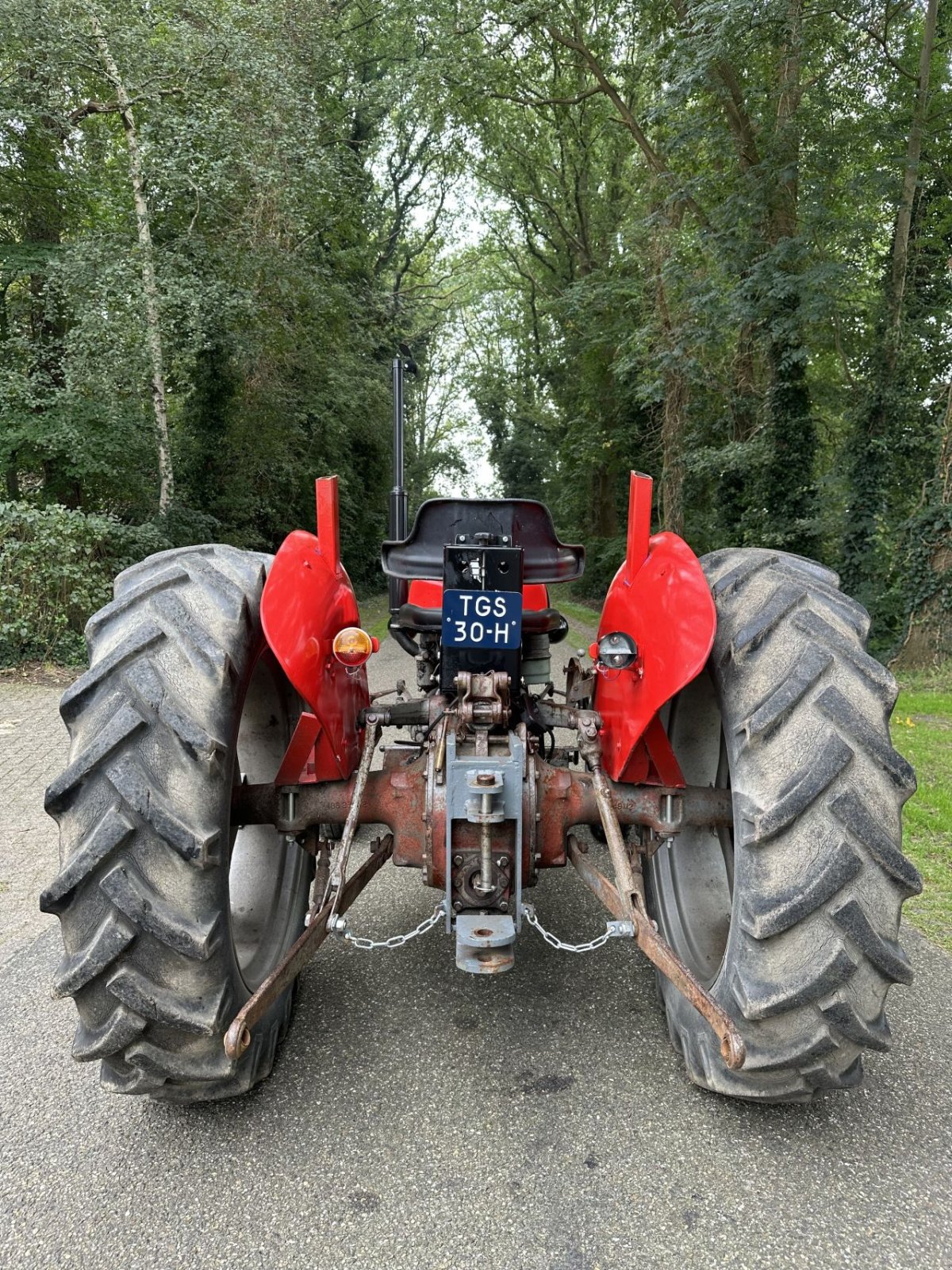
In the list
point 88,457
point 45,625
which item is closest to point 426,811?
point 45,625

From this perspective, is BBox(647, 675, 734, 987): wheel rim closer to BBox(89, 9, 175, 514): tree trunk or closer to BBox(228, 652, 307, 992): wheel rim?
BBox(228, 652, 307, 992): wheel rim

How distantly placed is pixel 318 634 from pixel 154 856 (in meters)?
0.81

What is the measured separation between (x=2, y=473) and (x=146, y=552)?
1.79 m

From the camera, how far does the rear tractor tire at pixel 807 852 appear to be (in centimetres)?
194

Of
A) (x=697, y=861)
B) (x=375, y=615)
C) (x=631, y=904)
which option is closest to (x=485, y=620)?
(x=631, y=904)

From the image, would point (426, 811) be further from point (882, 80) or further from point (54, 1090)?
point (882, 80)

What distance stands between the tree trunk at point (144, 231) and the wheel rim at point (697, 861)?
968 cm

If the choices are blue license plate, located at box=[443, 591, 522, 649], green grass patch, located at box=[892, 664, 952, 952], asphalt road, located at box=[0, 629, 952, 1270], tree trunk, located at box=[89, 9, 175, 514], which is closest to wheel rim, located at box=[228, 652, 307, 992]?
asphalt road, located at box=[0, 629, 952, 1270]

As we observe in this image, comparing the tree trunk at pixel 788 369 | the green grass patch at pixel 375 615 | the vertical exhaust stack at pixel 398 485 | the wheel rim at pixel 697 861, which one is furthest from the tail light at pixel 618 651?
the tree trunk at pixel 788 369

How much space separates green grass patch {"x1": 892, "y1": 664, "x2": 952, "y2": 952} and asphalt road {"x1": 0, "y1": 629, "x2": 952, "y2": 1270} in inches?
28.5

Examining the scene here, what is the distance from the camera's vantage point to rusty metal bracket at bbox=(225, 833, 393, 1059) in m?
1.84

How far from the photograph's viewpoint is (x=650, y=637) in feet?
8.04

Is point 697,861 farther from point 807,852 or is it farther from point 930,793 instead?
point 930,793

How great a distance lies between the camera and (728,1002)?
6.75 ft
